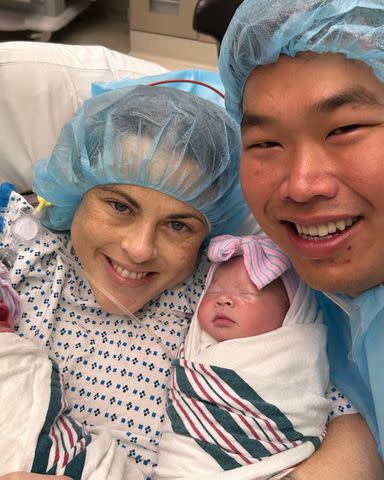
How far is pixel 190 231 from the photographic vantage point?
1.38m

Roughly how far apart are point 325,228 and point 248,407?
46 centimetres

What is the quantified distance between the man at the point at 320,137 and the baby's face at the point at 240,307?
0.23 meters

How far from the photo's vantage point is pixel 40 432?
1.08 m

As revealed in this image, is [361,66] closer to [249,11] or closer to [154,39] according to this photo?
[249,11]

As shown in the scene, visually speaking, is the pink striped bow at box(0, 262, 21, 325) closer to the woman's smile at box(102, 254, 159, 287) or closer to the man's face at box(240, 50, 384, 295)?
the woman's smile at box(102, 254, 159, 287)

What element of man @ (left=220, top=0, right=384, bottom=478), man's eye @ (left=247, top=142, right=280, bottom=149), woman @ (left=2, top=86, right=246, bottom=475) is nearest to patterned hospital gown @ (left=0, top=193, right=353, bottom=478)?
woman @ (left=2, top=86, right=246, bottom=475)

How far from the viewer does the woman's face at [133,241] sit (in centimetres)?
129

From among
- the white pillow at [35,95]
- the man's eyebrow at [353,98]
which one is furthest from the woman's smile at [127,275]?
the man's eyebrow at [353,98]

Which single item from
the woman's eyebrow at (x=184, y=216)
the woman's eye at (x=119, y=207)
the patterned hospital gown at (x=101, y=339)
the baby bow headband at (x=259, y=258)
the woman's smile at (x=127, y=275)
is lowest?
the patterned hospital gown at (x=101, y=339)

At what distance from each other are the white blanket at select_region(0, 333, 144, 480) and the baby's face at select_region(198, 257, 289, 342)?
37 cm

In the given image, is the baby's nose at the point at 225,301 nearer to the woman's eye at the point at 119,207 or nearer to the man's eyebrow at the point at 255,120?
the woman's eye at the point at 119,207

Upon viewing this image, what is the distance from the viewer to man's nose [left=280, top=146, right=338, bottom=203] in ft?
2.93

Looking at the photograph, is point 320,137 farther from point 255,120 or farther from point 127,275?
point 127,275

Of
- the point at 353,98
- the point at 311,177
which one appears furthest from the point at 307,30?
the point at 311,177
